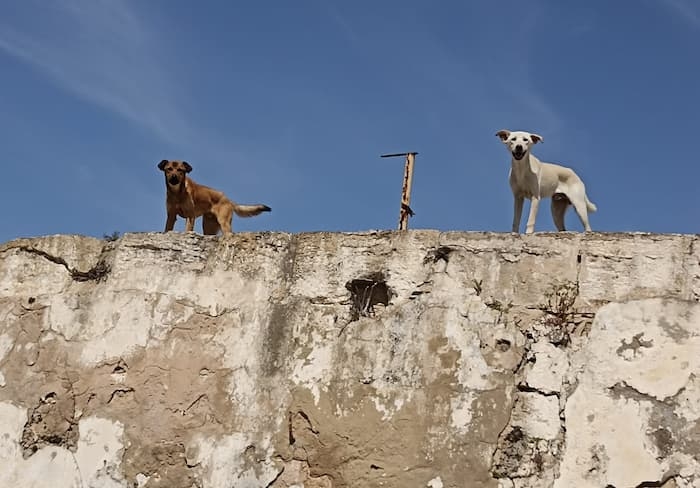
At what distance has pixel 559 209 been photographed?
8.98 m

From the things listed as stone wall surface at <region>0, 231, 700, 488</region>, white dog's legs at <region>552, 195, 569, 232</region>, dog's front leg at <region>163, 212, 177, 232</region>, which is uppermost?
white dog's legs at <region>552, 195, 569, 232</region>

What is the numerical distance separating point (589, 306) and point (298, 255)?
2.04 meters

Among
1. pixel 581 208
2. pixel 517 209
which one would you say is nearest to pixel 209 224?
pixel 517 209

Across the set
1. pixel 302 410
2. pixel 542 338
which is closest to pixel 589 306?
pixel 542 338

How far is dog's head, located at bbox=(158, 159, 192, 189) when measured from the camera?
924 cm

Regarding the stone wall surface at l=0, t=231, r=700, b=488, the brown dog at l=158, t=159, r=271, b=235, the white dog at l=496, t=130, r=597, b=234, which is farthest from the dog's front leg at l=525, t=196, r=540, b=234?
the brown dog at l=158, t=159, r=271, b=235

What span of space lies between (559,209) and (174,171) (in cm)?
342

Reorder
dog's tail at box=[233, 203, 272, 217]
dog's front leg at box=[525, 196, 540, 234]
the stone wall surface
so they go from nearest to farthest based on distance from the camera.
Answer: the stone wall surface
dog's front leg at box=[525, 196, 540, 234]
dog's tail at box=[233, 203, 272, 217]

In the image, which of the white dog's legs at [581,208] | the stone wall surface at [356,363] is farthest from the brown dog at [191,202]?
the white dog's legs at [581,208]

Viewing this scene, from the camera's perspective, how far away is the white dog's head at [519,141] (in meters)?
8.45

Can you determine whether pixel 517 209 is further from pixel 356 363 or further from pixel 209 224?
pixel 209 224

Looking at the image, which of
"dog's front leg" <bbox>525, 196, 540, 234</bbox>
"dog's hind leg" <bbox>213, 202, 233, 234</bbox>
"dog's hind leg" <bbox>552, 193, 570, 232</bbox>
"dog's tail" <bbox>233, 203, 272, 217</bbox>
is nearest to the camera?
"dog's front leg" <bbox>525, 196, 540, 234</bbox>

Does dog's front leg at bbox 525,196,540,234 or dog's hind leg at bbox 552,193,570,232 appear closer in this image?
dog's front leg at bbox 525,196,540,234

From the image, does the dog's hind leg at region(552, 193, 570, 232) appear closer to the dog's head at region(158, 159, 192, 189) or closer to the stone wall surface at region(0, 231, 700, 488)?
the stone wall surface at region(0, 231, 700, 488)
